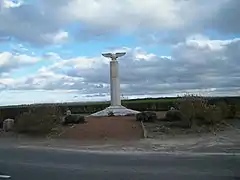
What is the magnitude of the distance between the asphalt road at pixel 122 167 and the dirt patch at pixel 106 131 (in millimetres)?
7567

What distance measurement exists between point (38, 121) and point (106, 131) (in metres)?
4.59

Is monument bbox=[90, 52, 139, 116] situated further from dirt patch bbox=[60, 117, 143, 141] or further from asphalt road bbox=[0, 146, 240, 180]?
asphalt road bbox=[0, 146, 240, 180]

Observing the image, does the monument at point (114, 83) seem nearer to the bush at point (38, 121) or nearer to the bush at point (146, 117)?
the bush at point (146, 117)

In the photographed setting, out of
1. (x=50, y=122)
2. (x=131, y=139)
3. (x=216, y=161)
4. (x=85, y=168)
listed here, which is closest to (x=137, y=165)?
(x=85, y=168)

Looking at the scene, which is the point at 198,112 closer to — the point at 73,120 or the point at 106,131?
the point at 106,131

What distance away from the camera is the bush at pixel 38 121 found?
2830cm

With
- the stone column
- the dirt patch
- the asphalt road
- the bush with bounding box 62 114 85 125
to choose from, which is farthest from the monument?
the asphalt road

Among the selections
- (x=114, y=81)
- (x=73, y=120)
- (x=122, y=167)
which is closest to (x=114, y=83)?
(x=114, y=81)

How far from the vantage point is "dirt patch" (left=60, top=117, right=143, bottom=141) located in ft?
84.8

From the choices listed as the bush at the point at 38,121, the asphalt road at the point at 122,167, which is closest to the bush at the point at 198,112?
the bush at the point at 38,121

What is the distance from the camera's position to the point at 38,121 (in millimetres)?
28297

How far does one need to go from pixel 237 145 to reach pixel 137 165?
8032 mm

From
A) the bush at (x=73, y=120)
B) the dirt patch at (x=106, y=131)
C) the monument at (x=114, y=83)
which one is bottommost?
the dirt patch at (x=106, y=131)

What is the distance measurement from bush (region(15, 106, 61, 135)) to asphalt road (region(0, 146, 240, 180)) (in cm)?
976
